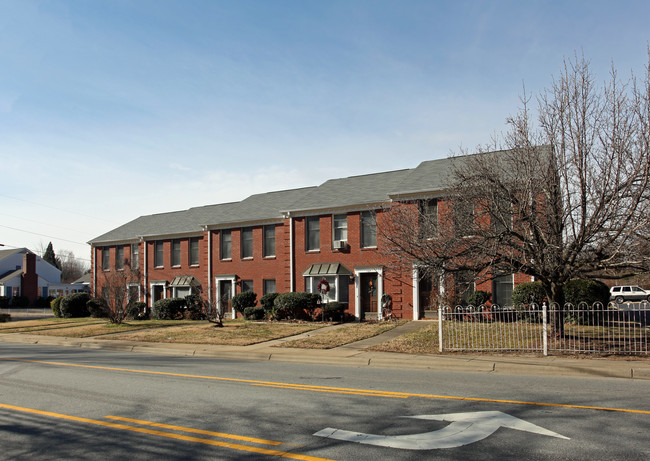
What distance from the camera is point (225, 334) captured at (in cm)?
2170

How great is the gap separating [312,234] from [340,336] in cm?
1113

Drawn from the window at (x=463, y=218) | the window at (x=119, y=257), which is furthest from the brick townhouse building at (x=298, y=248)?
the window at (x=463, y=218)

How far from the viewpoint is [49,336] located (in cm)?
2431

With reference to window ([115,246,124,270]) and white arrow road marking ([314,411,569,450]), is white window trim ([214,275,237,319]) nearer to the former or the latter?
window ([115,246,124,270])

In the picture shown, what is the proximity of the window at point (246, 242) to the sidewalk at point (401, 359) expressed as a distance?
43.4 ft

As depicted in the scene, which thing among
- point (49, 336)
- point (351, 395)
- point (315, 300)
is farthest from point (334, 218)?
point (351, 395)

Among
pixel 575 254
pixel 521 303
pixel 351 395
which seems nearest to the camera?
pixel 351 395

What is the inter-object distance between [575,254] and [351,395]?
25.1 feet

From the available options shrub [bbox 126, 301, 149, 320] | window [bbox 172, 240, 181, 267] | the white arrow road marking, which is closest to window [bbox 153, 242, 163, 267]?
window [bbox 172, 240, 181, 267]

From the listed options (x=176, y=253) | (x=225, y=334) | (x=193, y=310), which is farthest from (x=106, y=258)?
(x=225, y=334)

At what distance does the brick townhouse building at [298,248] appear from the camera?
26.2m

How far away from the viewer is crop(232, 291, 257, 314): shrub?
31703 millimetres

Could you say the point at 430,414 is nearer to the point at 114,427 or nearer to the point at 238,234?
the point at 114,427

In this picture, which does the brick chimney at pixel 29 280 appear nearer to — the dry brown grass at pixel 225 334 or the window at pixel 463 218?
the dry brown grass at pixel 225 334
